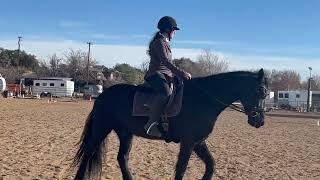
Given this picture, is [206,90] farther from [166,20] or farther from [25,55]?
[25,55]

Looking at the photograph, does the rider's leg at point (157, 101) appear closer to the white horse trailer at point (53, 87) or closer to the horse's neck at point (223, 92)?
the horse's neck at point (223, 92)

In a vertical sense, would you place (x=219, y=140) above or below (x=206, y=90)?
below

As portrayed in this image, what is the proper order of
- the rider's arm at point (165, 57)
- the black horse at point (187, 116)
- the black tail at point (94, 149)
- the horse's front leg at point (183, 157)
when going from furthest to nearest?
the black tail at point (94, 149)
the rider's arm at point (165, 57)
the black horse at point (187, 116)
the horse's front leg at point (183, 157)

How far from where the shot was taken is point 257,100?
24.2ft

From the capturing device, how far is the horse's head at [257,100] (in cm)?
737

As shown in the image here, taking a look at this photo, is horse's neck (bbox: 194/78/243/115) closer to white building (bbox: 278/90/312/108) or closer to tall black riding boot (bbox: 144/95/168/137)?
tall black riding boot (bbox: 144/95/168/137)

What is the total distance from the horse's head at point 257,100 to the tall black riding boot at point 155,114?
4.44ft

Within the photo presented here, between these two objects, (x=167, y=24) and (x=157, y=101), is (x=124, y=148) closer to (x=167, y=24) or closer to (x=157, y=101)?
(x=157, y=101)

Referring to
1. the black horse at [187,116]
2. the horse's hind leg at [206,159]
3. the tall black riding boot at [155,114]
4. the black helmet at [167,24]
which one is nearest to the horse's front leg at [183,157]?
the black horse at [187,116]

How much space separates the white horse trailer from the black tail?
6854 cm

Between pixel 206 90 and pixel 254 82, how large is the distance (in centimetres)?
79

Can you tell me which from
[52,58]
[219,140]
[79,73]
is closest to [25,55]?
[52,58]

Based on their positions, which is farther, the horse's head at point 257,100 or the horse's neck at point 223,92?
the horse's neck at point 223,92

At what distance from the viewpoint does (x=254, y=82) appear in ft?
24.5
